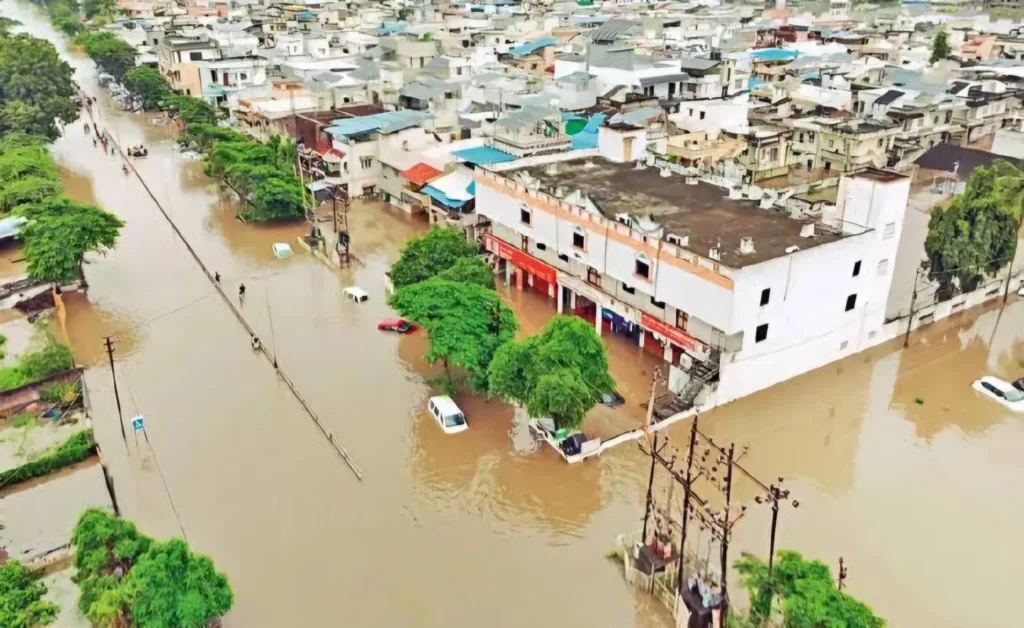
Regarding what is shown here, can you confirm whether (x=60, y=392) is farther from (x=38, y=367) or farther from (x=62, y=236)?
(x=62, y=236)

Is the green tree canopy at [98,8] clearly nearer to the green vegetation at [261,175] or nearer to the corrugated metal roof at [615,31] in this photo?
the corrugated metal roof at [615,31]

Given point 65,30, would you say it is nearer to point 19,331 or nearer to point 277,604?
point 19,331

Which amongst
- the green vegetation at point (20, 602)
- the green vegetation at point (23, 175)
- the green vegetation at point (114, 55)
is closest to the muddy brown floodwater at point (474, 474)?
the green vegetation at point (20, 602)

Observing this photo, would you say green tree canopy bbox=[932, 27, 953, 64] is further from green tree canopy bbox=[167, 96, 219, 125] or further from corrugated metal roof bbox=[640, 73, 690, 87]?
green tree canopy bbox=[167, 96, 219, 125]

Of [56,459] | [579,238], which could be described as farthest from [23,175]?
[579,238]

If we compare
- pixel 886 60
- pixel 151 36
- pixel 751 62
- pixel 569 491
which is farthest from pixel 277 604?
pixel 151 36

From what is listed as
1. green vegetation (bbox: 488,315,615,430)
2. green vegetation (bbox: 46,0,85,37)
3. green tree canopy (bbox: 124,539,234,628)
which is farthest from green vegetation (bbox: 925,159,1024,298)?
green vegetation (bbox: 46,0,85,37)
